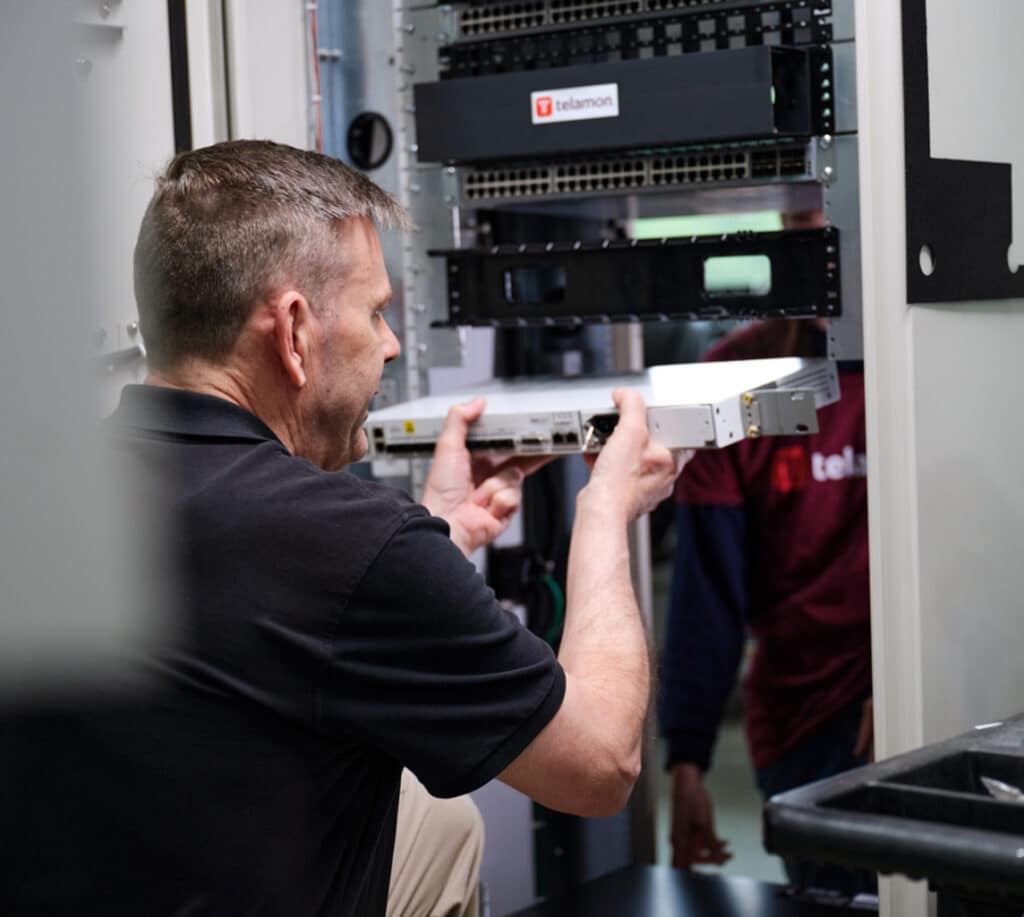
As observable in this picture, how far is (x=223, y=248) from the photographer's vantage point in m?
1.21

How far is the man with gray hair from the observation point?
107cm

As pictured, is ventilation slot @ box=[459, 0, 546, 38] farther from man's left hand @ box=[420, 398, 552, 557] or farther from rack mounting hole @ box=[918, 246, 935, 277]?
rack mounting hole @ box=[918, 246, 935, 277]

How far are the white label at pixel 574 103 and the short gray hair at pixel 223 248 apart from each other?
0.57 metres

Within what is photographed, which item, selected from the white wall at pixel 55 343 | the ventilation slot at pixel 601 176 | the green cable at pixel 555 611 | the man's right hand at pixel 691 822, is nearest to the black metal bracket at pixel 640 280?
the ventilation slot at pixel 601 176

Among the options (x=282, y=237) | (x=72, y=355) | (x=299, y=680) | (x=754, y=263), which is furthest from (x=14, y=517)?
(x=754, y=263)

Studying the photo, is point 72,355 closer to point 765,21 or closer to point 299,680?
point 299,680

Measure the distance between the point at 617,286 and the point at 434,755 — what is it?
856 millimetres

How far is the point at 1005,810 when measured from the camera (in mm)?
953

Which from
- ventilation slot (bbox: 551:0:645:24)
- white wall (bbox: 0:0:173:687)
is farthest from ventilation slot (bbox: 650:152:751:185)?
white wall (bbox: 0:0:173:687)

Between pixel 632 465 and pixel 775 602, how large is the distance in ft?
3.06

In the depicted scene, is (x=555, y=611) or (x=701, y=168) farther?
(x=555, y=611)

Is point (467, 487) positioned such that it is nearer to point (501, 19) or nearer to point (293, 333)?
point (293, 333)

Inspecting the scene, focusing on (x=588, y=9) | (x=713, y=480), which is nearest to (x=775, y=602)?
(x=713, y=480)

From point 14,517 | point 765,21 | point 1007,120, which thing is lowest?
point 14,517
